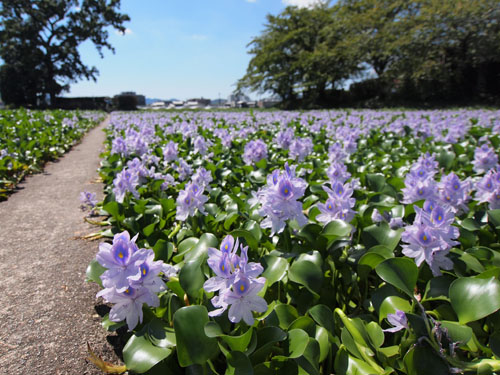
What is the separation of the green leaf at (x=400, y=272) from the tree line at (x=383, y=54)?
25391mm

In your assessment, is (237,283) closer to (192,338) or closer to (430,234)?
(192,338)

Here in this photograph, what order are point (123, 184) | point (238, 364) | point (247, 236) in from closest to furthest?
point (238, 364)
point (247, 236)
point (123, 184)

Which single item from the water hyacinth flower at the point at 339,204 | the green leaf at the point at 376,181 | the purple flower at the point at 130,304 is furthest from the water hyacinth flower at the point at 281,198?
the green leaf at the point at 376,181

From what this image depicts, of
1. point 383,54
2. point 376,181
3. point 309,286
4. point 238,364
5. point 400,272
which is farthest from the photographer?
point 383,54

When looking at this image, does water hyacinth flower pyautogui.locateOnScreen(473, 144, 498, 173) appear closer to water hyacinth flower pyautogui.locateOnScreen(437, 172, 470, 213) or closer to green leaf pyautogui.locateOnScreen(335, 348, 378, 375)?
water hyacinth flower pyautogui.locateOnScreen(437, 172, 470, 213)

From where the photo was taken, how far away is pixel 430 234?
4.54 feet

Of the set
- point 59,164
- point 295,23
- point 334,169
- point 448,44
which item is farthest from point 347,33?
point 334,169

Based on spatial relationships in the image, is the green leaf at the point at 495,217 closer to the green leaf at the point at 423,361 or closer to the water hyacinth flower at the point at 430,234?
the water hyacinth flower at the point at 430,234

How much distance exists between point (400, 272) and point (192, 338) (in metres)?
0.80

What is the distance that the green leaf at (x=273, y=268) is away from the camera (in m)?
1.44

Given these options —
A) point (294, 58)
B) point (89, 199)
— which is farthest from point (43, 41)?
point (89, 199)

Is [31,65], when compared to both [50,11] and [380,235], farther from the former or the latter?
[380,235]

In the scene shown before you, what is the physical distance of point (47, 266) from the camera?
→ 235cm

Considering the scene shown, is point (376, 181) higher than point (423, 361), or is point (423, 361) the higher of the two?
point (376, 181)
